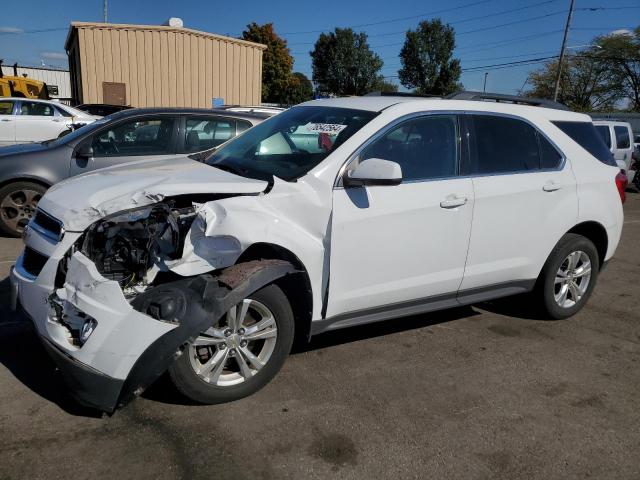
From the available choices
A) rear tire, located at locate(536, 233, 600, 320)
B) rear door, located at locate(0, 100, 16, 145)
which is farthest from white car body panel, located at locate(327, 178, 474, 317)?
rear door, located at locate(0, 100, 16, 145)

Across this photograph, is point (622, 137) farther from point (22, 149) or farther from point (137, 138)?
point (22, 149)

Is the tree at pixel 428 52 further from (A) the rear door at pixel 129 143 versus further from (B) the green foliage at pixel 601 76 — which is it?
(A) the rear door at pixel 129 143

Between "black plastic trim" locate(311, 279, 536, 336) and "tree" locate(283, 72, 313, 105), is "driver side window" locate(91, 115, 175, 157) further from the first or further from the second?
"tree" locate(283, 72, 313, 105)

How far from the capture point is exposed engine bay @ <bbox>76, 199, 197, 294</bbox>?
2852 mm

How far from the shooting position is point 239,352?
3.08 meters

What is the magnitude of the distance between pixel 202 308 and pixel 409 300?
1.57 m

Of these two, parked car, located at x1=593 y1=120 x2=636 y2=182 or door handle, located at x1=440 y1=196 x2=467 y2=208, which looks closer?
door handle, located at x1=440 y1=196 x2=467 y2=208

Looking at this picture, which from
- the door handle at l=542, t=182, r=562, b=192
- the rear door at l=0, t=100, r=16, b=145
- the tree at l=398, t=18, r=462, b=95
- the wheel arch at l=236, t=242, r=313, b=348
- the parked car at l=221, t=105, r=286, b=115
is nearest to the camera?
the wheel arch at l=236, t=242, r=313, b=348

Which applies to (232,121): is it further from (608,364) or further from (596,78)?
(596,78)

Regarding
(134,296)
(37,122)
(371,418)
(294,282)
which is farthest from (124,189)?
(37,122)

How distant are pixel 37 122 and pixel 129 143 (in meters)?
7.60

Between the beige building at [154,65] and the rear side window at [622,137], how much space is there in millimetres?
13618

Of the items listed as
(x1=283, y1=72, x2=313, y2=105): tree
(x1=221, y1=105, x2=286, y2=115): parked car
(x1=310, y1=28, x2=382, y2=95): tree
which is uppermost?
(x1=310, y1=28, x2=382, y2=95): tree

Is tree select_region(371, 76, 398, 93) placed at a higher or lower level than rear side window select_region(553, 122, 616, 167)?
higher
